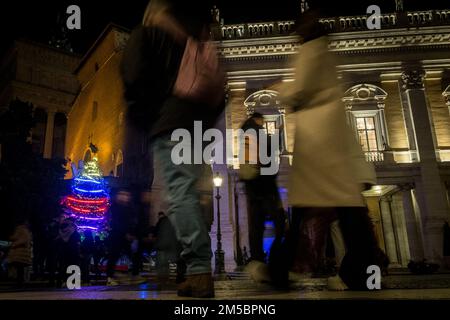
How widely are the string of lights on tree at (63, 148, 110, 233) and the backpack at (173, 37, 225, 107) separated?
17.6 metres

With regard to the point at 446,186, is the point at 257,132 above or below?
below

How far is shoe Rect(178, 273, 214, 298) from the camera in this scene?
2602 mm

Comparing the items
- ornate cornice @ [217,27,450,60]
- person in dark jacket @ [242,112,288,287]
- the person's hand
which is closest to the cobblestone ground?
person in dark jacket @ [242,112,288,287]

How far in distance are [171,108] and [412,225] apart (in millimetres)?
18071

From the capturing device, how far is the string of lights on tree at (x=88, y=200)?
63.0 ft

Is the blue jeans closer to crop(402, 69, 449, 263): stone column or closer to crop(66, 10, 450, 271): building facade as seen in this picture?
crop(66, 10, 450, 271): building facade

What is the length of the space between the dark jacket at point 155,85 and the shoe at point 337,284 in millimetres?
1851

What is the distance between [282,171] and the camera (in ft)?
59.5

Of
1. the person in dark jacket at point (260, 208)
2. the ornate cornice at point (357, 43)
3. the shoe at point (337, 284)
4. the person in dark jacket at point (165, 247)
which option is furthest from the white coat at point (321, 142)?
the ornate cornice at point (357, 43)

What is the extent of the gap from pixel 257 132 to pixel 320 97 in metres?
1.84

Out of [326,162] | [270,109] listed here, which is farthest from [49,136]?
[326,162]

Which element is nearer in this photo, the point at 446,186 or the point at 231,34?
the point at 446,186
